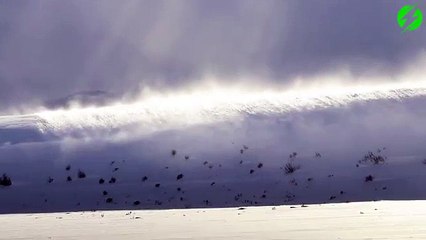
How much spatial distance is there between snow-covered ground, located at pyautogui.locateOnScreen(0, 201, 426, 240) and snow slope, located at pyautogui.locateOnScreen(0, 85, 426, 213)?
9.33 meters

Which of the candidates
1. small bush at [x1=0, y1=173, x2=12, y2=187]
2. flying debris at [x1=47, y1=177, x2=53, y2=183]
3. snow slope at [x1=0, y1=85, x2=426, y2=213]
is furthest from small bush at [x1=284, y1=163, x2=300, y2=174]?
small bush at [x1=0, y1=173, x2=12, y2=187]

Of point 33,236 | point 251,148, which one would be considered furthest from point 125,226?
point 251,148

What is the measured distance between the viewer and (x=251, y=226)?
11375mm

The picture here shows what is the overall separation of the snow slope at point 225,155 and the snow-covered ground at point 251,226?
933cm

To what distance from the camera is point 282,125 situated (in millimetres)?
28438

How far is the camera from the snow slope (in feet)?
79.4

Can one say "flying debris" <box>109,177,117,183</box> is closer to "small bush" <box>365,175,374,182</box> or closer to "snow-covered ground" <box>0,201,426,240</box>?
"small bush" <box>365,175,374,182</box>

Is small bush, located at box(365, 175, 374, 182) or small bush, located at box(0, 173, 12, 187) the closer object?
small bush, located at box(365, 175, 374, 182)

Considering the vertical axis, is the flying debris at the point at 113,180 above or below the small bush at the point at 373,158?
above

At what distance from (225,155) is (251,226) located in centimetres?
→ 1511

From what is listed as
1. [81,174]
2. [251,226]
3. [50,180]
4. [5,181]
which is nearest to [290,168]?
[81,174]

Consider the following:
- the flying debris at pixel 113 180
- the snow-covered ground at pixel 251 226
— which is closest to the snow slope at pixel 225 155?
the flying debris at pixel 113 180

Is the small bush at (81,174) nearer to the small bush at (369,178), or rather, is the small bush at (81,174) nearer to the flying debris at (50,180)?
the flying debris at (50,180)

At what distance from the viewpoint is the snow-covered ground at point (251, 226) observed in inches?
391
